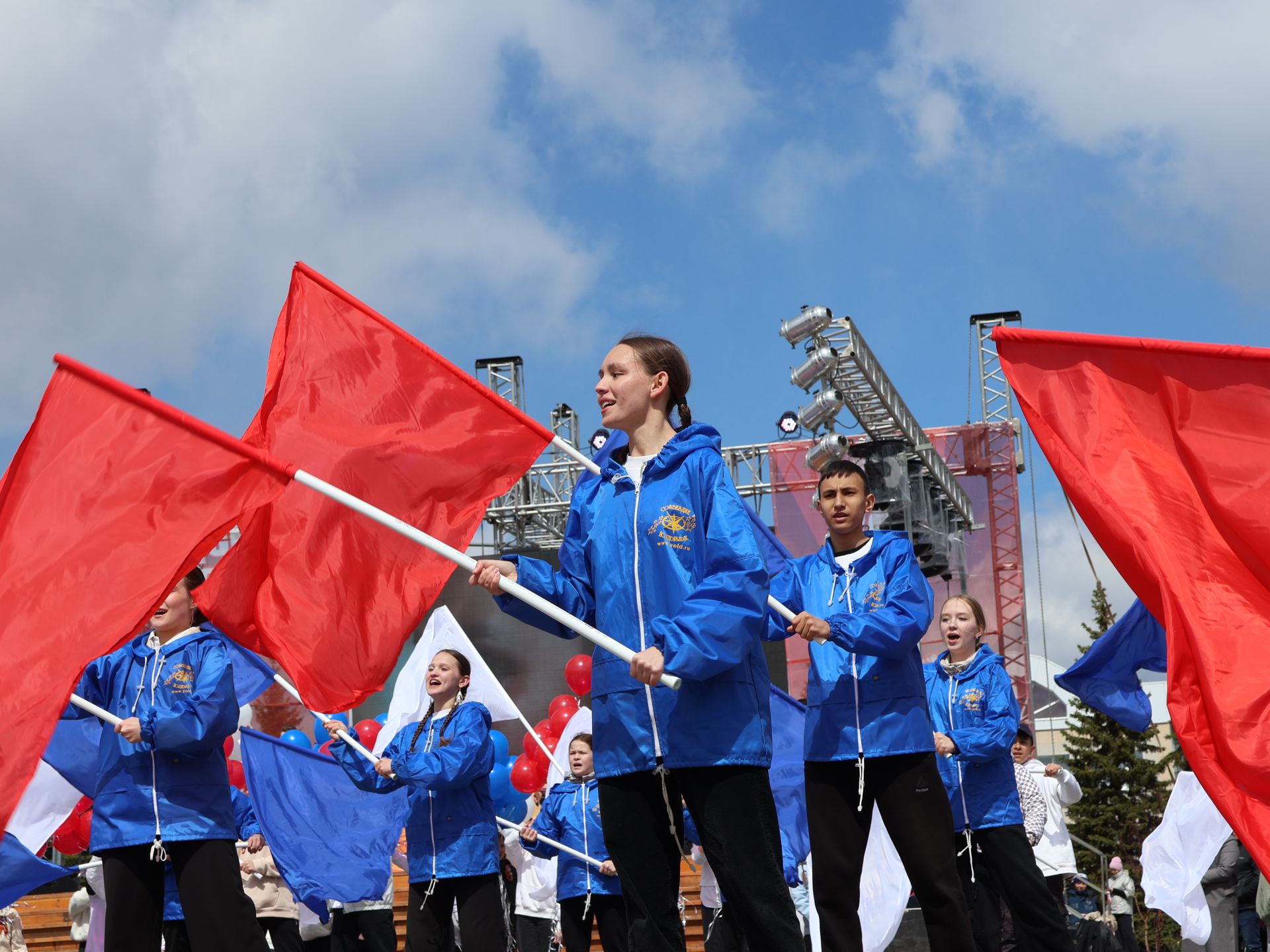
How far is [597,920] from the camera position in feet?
30.2

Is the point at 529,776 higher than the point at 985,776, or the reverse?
the point at 529,776

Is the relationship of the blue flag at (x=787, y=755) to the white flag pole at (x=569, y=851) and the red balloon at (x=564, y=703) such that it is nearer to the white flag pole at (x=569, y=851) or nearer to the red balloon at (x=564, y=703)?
the white flag pole at (x=569, y=851)

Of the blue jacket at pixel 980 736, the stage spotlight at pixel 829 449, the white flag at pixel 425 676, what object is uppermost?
the stage spotlight at pixel 829 449

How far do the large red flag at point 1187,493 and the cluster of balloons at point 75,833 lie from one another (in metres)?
6.81

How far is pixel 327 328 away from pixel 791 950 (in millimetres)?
3446

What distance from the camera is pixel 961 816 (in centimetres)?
696

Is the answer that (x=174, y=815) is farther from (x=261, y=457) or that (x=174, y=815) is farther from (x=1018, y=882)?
(x=1018, y=882)

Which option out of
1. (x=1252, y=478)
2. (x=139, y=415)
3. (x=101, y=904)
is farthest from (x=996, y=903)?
(x=101, y=904)

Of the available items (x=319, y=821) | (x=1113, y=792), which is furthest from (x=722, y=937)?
(x=1113, y=792)

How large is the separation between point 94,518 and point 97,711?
1.51m

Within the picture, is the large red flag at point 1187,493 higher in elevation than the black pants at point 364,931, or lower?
higher

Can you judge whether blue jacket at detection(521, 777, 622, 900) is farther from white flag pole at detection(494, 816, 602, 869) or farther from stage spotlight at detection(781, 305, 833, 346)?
stage spotlight at detection(781, 305, 833, 346)

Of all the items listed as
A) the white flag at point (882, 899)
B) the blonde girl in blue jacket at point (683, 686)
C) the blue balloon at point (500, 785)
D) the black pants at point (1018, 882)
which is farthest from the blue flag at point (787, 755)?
the blue balloon at point (500, 785)

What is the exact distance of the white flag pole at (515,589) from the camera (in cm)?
384
